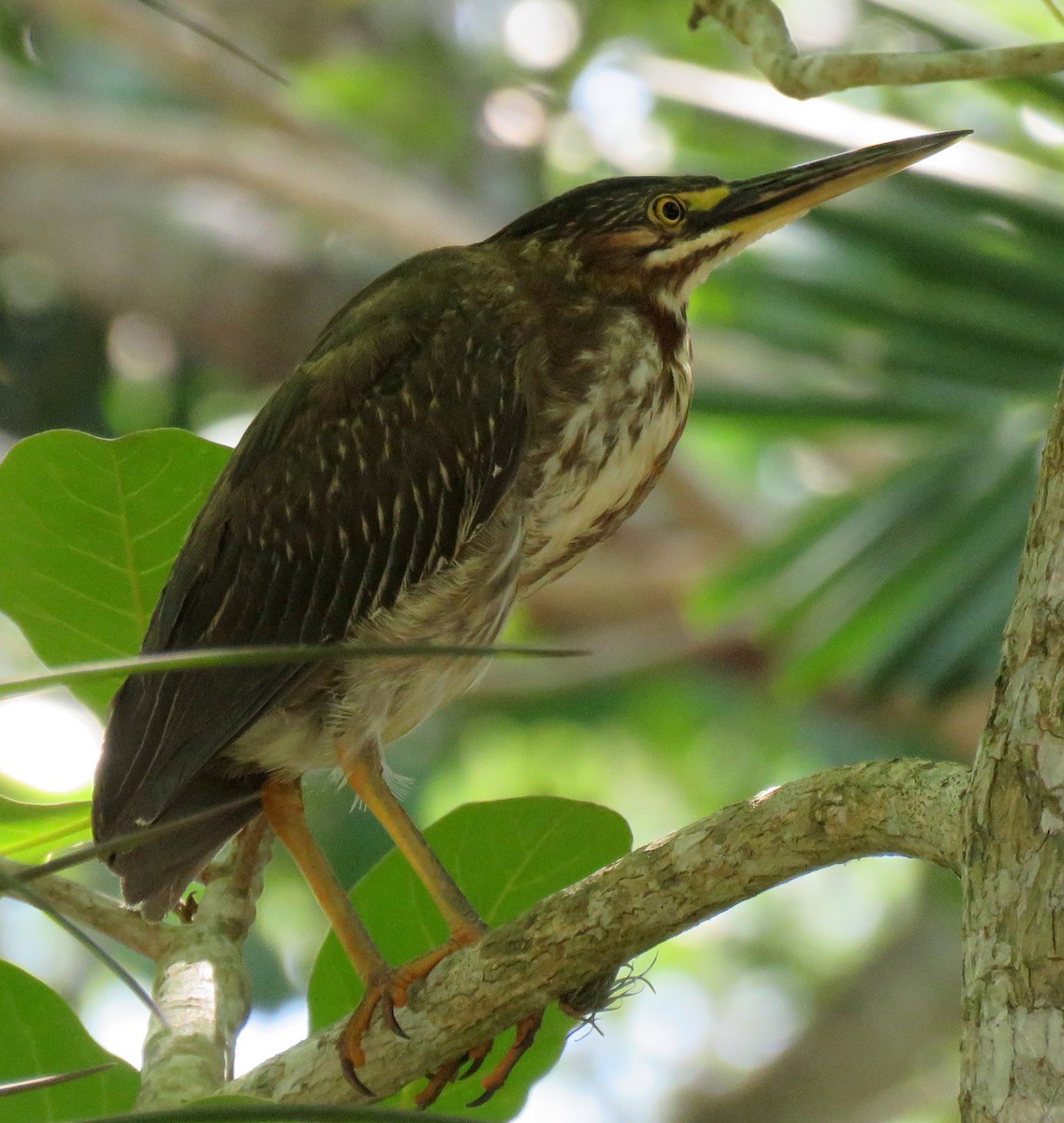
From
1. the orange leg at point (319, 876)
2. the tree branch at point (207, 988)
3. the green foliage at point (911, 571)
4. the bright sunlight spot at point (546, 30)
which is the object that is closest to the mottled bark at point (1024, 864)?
the tree branch at point (207, 988)

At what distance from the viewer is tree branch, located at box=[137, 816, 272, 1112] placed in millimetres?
1756

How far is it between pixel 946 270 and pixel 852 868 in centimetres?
671

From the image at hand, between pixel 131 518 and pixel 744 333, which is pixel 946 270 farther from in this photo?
pixel 131 518

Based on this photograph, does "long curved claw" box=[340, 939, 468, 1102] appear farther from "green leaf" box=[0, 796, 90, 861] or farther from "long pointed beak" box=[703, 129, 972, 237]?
"long pointed beak" box=[703, 129, 972, 237]

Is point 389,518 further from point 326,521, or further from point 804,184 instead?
point 804,184

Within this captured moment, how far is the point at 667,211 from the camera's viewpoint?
2.54 metres

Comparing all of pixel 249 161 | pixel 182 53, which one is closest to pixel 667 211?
pixel 249 161

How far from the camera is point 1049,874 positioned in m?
1.19

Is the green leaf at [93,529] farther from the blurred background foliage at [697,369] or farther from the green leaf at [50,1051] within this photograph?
the blurred background foliage at [697,369]

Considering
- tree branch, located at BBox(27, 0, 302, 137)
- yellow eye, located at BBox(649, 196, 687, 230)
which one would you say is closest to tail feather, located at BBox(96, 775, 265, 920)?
yellow eye, located at BBox(649, 196, 687, 230)

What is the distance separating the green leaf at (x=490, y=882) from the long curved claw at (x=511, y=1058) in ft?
0.06

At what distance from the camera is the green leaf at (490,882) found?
199 cm

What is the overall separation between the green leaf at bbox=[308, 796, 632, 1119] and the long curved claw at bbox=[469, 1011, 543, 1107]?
2 centimetres

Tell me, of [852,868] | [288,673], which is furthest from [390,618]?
[852,868]
